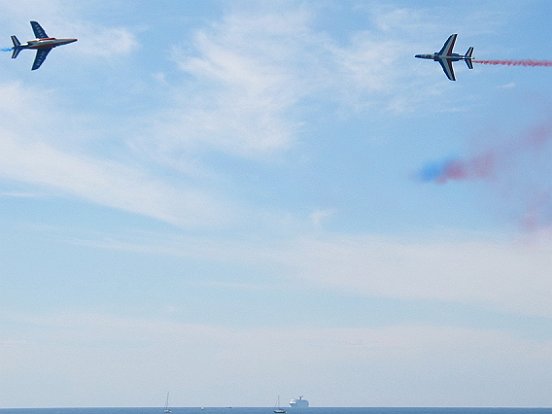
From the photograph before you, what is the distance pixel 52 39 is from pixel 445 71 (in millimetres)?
83858

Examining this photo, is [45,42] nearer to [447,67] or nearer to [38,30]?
[38,30]

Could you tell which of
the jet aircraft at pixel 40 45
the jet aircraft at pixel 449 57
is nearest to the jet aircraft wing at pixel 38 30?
the jet aircraft at pixel 40 45

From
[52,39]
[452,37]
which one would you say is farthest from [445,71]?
[52,39]

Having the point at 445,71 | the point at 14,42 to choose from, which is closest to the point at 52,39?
the point at 14,42

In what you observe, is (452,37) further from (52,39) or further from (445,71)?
(52,39)

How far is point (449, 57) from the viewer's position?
6634 inches

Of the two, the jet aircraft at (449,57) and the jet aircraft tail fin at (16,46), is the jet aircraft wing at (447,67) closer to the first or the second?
the jet aircraft at (449,57)

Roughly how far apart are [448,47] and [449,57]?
2.79m

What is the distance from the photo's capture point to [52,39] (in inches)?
6471

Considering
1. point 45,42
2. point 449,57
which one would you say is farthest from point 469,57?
point 45,42

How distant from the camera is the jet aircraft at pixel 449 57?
168125 millimetres

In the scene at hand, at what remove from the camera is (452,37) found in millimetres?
170250

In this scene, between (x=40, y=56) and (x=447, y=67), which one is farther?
(x=447, y=67)

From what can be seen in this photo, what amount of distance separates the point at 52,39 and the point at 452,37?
85.5 metres
